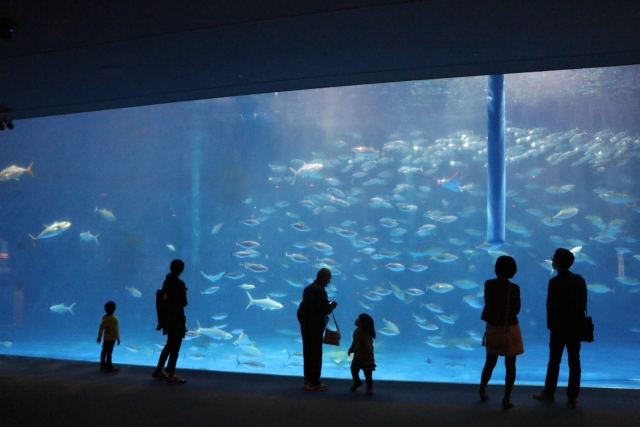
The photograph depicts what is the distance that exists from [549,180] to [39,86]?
4279 centimetres

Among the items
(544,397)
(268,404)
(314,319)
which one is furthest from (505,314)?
(268,404)

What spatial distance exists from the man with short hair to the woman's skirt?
1.28 feet

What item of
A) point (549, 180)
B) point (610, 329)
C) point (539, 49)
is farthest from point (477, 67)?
point (549, 180)

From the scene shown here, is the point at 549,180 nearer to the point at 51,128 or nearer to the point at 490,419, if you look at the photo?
the point at 490,419

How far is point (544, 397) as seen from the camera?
3621 millimetres

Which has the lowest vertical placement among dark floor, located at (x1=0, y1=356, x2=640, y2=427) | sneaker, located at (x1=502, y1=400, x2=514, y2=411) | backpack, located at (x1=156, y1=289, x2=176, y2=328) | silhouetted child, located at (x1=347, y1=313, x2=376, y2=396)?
dark floor, located at (x1=0, y1=356, x2=640, y2=427)

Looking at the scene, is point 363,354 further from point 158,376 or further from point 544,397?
point 158,376

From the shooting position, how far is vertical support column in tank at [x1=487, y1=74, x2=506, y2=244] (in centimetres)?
527

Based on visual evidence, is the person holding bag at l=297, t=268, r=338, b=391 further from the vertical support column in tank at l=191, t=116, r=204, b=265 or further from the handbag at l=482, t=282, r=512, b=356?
the vertical support column in tank at l=191, t=116, r=204, b=265

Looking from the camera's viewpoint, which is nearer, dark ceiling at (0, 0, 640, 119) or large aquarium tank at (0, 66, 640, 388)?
dark ceiling at (0, 0, 640, 119)

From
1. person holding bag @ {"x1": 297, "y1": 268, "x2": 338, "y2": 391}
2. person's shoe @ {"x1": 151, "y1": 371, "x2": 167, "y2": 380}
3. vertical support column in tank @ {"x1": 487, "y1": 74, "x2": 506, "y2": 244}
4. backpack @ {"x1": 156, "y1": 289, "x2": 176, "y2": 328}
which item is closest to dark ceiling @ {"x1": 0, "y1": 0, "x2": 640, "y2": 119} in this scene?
vertical support column in tank @ {"x1": 487, "y1": 74, "x2": 506, "y2": 244}

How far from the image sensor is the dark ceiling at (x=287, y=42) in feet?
11.4

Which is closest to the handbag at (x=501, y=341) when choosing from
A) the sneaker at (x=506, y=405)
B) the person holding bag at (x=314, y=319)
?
the sneaker at (x=506, y=405)

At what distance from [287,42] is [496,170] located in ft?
9.93
